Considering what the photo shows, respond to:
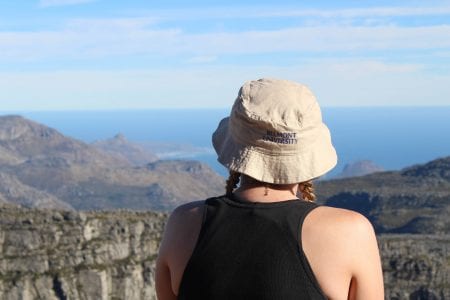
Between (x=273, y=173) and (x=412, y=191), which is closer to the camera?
(x=273, y=173)

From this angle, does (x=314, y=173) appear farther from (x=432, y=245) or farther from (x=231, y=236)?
(x=432, y=245)

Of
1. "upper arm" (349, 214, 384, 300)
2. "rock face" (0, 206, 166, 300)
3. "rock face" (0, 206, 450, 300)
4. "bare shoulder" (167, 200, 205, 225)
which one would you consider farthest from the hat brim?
"rock face" (0, 206, 450, 300)

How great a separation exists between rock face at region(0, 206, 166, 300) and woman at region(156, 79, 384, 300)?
50145mm

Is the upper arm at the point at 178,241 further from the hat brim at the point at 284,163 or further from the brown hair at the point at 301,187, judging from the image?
the hat brim at the point at 284,163

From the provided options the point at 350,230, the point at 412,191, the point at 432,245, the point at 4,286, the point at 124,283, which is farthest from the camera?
the point at 412,191

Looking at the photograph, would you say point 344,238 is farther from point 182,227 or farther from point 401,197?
point 401,197

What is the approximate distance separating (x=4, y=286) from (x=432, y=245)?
3793 cm

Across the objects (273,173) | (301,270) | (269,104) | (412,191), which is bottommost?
(412,191)

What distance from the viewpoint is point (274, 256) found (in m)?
5.87

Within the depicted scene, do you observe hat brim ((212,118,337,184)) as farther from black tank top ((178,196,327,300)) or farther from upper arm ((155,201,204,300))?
upper arm ((155,201,204,300))

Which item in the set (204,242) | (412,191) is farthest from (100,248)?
(412,191)

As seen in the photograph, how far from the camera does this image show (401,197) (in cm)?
12244

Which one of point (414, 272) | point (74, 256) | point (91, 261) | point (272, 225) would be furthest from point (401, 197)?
point (272, 225)

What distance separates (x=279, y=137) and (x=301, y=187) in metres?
0.51
